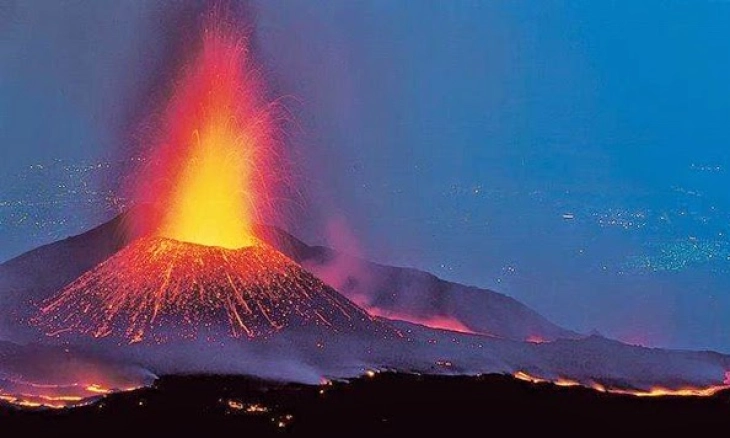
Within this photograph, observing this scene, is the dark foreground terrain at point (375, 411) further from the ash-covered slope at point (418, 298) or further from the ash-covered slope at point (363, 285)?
the ash-covered slope at point (418, 298)

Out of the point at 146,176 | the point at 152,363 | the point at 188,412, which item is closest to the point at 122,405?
the point at 188,412

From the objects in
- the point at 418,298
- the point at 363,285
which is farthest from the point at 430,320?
the point at 363,285

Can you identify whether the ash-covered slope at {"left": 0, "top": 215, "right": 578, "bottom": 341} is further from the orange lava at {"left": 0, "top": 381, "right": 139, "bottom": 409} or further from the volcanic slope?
the orange lava at {"left": 0, "top": 381, "right": 139, "bottom": 409}

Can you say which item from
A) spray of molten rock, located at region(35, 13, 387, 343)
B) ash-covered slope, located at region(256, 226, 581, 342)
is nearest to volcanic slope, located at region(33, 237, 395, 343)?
spray of molten rock, located at region(35, 13, 387, 343)

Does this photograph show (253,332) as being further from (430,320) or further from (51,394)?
(430,320)

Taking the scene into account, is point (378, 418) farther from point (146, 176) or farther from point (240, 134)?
point (146, 176)

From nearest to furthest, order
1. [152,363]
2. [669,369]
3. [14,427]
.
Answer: [14,427], [152,363], [669,369]
